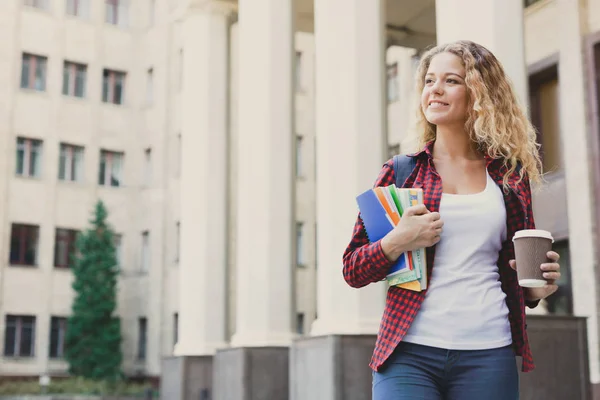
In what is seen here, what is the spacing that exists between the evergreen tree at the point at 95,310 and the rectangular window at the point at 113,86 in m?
5.08

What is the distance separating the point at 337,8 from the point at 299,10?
6729mm

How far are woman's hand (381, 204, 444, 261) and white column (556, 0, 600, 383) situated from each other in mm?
15207

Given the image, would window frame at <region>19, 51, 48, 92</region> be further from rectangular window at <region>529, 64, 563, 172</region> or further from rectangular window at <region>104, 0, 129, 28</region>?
rectangular window at <region>529, 64, 563, 172</region>

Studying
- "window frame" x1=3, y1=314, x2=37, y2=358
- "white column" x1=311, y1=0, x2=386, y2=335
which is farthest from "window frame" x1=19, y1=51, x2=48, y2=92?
"white column" x1=311, y1=0, x2=386, y2=335

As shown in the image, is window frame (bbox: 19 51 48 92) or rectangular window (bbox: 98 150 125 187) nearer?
window frame (bbox: 19 51 48 92)

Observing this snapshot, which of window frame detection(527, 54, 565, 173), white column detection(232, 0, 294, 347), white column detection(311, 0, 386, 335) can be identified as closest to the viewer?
white column detection(311, 0, 386, 335)

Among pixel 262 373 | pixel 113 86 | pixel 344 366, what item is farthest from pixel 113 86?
pixel 344 366

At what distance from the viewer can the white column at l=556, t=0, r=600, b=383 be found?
1809 centimetres

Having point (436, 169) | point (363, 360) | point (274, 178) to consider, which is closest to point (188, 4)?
point (274, 178)

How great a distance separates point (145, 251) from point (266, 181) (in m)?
27.1

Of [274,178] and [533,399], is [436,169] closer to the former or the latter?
[533,399]

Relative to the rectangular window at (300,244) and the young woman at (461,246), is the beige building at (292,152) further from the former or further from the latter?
the young woman at (461,246)

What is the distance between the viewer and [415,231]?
126 inches

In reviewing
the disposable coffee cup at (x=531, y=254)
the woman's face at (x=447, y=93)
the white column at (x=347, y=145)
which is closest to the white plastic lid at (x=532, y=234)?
the disposable coffee cup at (x=531, y=254)
